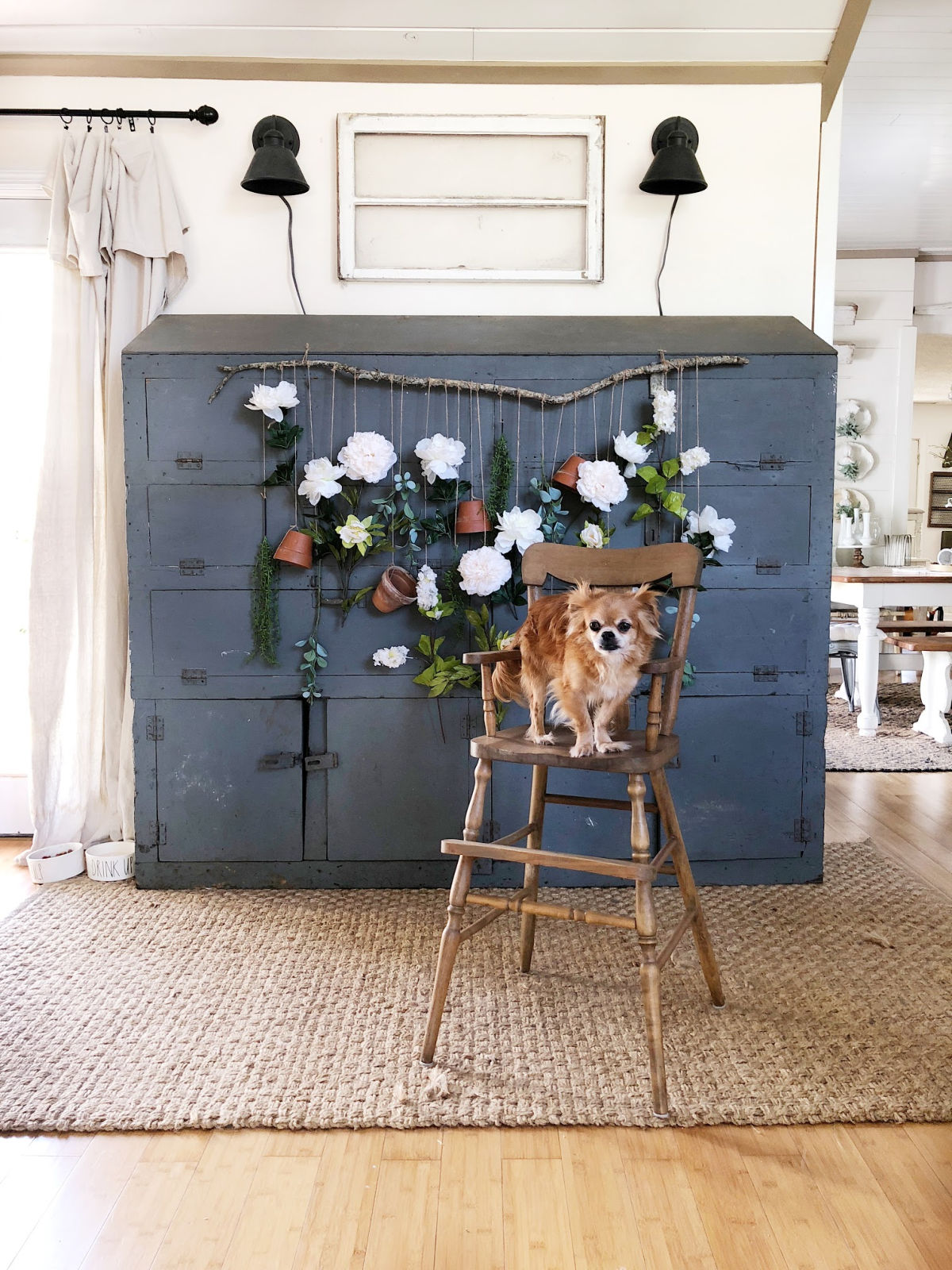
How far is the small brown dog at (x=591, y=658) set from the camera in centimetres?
204

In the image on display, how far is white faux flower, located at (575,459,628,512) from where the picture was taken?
2718 mm

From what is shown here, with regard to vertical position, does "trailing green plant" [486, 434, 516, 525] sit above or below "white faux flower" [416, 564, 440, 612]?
above

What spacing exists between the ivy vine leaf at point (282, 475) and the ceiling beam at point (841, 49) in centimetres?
200

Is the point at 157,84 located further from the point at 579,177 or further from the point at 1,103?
the point at 579,177

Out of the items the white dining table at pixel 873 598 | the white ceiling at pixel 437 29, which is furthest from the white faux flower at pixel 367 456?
the white dining table at pixel 873 598

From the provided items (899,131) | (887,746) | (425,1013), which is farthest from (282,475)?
(899,131)

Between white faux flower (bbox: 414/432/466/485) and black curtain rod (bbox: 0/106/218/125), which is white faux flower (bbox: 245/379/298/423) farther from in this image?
black curtain rod (bbox: 0/106/218/125)

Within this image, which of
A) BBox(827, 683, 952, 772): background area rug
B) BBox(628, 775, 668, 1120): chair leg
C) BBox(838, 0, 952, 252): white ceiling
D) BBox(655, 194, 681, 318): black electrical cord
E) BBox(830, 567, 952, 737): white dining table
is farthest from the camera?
BBox(830, 567, 952, 737): white dining table

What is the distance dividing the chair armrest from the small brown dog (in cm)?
10

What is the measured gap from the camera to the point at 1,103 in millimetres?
3152

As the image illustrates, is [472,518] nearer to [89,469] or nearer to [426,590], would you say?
[426,590]

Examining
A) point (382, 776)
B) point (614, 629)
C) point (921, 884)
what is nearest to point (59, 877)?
point (382, 776)

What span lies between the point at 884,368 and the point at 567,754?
605 centimetres

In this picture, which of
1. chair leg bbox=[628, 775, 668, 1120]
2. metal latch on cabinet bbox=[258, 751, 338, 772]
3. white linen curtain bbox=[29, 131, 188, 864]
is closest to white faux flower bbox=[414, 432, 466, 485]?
metal latch on cabinet bbox=[258, 751, 338, 772]
